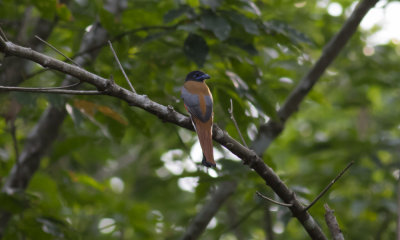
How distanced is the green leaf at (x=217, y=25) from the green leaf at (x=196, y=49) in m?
0.21

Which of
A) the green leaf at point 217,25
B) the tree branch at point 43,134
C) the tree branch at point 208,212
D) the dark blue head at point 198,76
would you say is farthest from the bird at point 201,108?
the tree branch at point 43,134

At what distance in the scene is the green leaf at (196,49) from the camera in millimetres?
4012

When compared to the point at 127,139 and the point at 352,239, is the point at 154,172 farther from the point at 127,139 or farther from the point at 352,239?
the point at 352,239

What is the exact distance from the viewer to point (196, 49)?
409 centimetres

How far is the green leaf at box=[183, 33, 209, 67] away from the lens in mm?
4012

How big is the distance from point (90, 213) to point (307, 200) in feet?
13.0

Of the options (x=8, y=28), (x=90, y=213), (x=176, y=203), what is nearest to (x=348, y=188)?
(x=176, y=203)

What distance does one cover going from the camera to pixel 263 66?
504 cm

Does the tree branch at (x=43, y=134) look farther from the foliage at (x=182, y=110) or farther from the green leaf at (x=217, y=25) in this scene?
the green leaf at (x=217, y=25)

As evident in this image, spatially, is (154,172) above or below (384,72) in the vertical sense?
above

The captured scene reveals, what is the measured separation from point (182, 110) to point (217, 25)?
3.82 ft

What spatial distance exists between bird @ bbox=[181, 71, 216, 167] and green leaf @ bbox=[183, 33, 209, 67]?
0.13m

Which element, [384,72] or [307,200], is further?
[384,72]

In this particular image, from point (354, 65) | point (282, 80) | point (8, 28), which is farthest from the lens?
point (354, 65)
